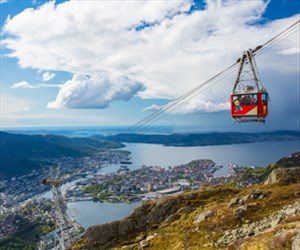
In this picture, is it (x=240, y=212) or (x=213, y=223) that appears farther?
(x=240, y=212)

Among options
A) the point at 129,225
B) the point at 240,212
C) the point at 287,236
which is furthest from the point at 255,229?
the point at 129,225

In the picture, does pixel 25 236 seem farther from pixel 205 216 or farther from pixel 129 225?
pixel 205 216

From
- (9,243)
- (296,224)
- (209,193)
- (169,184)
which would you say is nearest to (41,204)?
(9,243)

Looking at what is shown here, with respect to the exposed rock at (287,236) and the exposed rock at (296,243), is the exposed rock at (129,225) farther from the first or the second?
the exposed rock at (296,243)

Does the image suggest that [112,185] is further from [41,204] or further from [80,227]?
[80,227]

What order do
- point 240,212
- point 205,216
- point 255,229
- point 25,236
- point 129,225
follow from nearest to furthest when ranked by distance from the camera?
point 255,229, point 240,212, point 205,216, point 129,225, point 25,236

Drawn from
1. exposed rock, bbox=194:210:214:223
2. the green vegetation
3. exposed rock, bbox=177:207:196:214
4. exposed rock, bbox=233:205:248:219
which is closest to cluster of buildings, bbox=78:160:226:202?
the green vegetation

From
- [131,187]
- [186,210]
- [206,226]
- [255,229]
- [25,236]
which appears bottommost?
[25,236]
